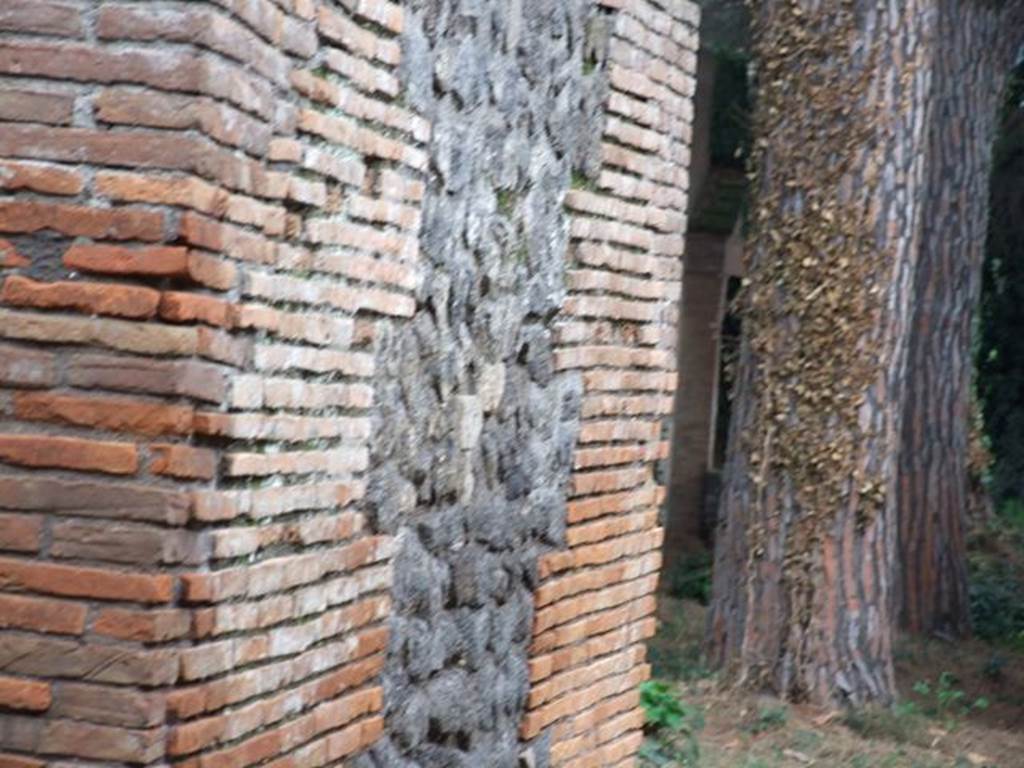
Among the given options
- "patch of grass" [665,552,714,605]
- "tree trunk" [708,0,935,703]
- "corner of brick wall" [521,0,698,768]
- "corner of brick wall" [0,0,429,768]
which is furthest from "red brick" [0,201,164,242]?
"patch of grass" [665,552,714,605]

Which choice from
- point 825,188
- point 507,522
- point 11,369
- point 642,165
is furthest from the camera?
point 825,188

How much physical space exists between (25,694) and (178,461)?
539 millimetres

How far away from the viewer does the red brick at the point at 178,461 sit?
3738 millimetres

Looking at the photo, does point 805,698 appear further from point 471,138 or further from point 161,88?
point 161,88

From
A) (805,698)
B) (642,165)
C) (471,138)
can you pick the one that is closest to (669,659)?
(805,698)

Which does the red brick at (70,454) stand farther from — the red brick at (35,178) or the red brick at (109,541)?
the red brick at (35,178)

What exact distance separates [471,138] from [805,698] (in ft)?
16.8

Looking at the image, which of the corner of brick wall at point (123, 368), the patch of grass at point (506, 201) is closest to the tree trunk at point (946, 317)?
the patch of grass at point (506, 201)

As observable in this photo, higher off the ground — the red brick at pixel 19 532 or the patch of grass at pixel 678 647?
the red brick at pixel 19 532

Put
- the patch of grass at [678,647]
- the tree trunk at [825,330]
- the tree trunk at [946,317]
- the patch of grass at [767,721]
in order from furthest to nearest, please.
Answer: the tree trunk at [946,317] → the patch of grass at [678,647] → the tree trunk at [825,330] → the patch of grass at [767,721]

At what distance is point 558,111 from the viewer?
575 cm

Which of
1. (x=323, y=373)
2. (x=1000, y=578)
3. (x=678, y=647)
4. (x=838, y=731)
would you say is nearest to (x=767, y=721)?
(x=838, y=731)

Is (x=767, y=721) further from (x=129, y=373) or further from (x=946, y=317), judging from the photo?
(x=129, y=373)

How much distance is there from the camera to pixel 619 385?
630 centimetres
